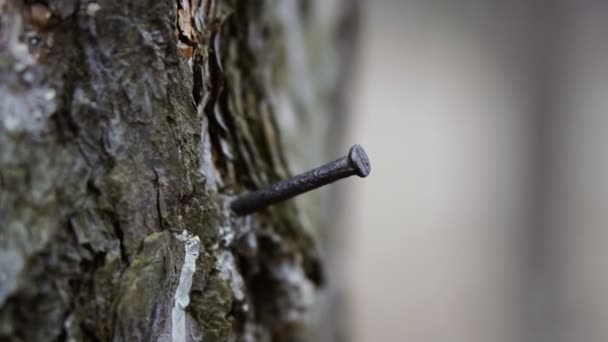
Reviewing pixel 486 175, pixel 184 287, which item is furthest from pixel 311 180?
pixel 486 175

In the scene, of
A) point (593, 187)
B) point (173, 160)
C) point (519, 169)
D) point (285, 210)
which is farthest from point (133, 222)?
point (593, 187)

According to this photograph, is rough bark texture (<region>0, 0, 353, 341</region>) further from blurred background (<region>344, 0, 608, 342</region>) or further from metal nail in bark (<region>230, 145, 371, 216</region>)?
blurred background (<region>344, 0, 608, 342</region>)

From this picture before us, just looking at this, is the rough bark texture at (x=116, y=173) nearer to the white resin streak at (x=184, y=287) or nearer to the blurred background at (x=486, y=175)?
the white resin streak at (x=184, y=287)

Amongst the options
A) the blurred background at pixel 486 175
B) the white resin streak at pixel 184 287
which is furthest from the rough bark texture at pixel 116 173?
the blurred background at pixel 486 175

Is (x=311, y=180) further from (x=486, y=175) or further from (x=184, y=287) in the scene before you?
(x=486, y=175)

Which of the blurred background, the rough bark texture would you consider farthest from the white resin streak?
the blurred background
